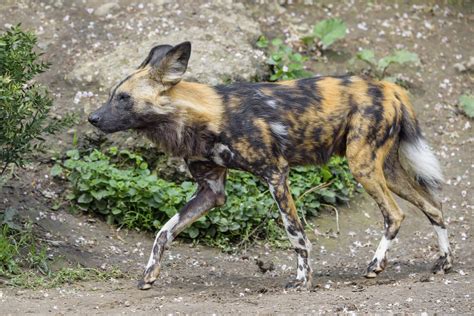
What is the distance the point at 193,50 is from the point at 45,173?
1606mm

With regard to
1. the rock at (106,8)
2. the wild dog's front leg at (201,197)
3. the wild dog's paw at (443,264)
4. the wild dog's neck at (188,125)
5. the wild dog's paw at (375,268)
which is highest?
the wild dog's neck at (188,125)

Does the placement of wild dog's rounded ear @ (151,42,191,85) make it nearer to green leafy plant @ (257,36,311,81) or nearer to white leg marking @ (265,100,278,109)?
white leg marking @ (265,100,278,109)

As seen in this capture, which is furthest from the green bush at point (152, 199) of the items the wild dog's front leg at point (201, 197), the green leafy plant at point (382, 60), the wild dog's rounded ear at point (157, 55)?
the green leafy plant at point (382, 60)

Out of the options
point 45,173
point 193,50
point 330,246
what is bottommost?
point 330,246

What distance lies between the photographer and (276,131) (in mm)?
6188

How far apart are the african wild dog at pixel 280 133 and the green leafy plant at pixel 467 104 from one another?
2.16 m

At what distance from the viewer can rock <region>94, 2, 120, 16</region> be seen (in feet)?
28.5

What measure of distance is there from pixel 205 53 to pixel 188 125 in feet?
7.07

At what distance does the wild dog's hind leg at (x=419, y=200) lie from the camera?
254 inches

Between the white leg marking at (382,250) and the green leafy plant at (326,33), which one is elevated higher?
the green leafy plant at (326,33)

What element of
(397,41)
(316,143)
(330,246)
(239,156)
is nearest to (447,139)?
(397,41)

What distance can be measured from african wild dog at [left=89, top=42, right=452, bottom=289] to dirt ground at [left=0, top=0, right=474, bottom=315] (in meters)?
0.36

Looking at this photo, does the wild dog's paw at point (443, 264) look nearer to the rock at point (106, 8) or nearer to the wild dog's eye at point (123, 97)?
the wild dog's eye at point (123, 97)

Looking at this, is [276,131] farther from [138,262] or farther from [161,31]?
[161,31]
